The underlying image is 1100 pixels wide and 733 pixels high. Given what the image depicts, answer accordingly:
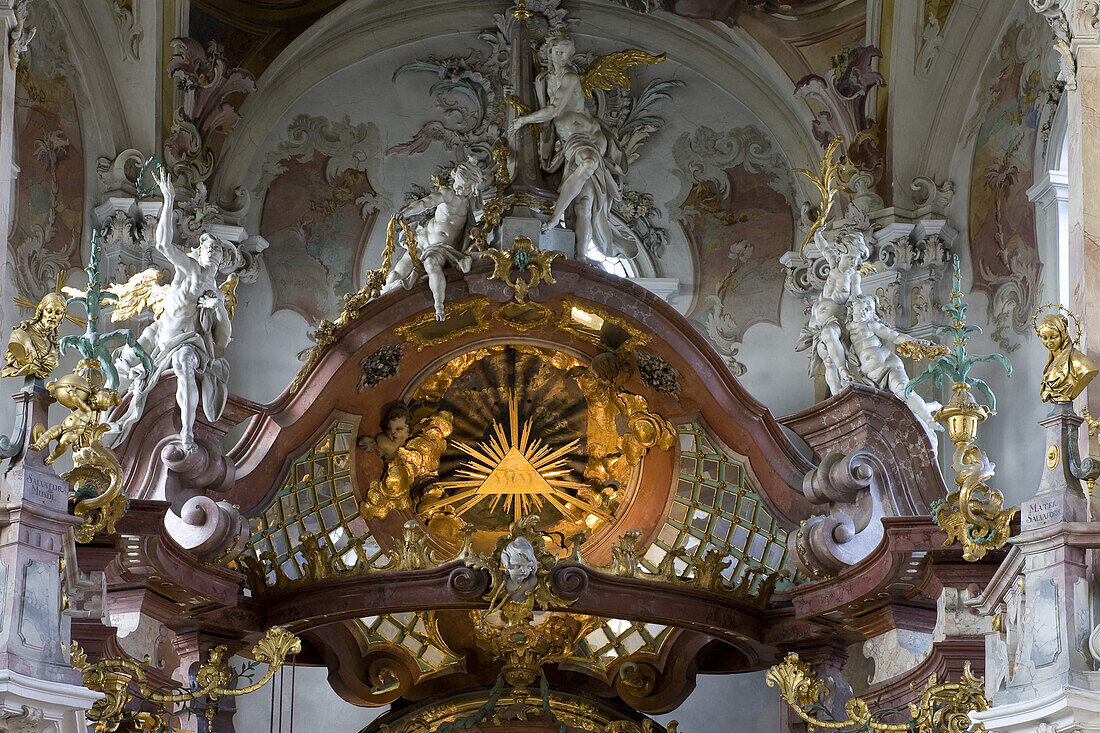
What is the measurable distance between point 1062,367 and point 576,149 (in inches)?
227

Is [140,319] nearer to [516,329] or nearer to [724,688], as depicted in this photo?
[516,329]

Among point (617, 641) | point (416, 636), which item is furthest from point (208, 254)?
point (617, 641)

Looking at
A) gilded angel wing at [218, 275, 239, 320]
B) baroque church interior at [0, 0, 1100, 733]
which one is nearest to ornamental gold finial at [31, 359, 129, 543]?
baroque church interior at [0, 0, 1100, 733]

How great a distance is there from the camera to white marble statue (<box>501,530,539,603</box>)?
46.7 feet

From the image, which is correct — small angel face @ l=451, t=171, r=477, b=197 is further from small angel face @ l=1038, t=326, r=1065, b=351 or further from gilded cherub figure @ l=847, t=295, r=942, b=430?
small angel face @ l=1038, t=326, r=1065, b=351

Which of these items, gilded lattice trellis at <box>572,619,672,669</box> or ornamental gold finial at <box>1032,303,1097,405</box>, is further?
gilded lattice trellis at <box>572,619,672,669</box>

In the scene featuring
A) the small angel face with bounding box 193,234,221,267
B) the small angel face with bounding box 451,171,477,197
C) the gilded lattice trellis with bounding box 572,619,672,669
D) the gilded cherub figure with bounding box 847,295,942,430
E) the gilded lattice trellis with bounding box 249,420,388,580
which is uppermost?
the small angel face with bounding box 451,171,477,197

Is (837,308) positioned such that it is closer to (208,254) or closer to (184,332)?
(208,254)

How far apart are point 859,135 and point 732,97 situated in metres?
1.61

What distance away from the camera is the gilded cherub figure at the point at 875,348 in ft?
48.0

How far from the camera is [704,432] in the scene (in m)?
15.1

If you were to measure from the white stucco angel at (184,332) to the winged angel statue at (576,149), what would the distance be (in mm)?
2736

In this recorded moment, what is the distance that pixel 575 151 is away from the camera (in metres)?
15.5

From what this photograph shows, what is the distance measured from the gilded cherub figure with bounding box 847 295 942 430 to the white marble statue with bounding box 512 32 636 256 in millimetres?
2190
